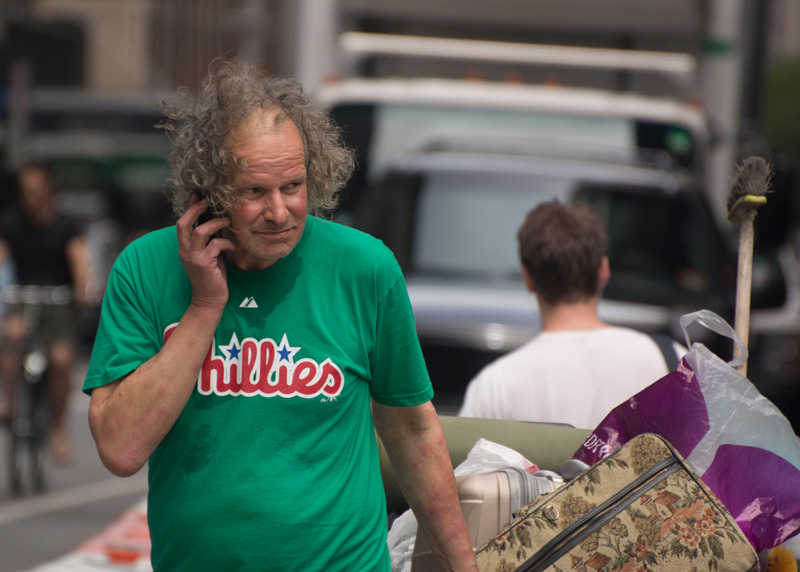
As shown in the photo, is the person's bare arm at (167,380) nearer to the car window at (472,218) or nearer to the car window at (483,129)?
the car window at (472,218)

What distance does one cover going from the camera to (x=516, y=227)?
21.6ft

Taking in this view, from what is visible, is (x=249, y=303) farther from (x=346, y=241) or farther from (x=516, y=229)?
(x=516, y=229)

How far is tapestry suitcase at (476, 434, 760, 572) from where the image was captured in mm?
2307

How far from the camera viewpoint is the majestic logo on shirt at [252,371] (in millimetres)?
2256

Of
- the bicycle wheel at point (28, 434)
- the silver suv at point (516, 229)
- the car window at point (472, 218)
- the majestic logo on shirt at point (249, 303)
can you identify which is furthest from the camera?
the bicycle wheel at point (28, 434)

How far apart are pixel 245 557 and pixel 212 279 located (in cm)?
54

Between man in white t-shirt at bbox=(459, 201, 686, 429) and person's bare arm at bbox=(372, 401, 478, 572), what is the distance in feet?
3.59

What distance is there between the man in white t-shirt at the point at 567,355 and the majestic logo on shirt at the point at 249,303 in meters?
1.41

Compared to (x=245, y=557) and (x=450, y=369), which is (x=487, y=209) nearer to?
(x=450, y=369)

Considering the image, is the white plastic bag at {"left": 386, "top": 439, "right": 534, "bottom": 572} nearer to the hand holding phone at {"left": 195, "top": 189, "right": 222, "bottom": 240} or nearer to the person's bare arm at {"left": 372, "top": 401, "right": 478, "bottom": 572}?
the person's bare arm at {"left": 372, "top": 401, "right": 478, "bottom": 572}

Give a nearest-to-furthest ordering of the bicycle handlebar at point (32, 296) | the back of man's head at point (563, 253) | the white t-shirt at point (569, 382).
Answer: the white t-shirt at point (569, 382) → the back of man's head at point (563, 253) → the bicycle handlebar at point (32, 296)

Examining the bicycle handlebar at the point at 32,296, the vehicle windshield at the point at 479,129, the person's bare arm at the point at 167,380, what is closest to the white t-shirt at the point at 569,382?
the person's bare arm at the point at 167,380

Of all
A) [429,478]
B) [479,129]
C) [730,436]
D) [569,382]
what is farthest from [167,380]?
[479,129]

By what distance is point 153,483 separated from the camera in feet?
7.71
